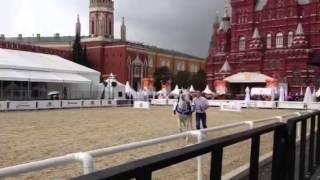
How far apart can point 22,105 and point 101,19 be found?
80.4 metres

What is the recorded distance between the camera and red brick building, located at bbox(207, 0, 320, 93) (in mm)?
80938

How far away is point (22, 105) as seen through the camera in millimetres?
42875

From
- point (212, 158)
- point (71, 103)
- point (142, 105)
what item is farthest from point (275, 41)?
point (212, 158)

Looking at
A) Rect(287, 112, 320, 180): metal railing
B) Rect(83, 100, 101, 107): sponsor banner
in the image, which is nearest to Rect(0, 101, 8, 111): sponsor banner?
Rect(83, 100, 101, 107): sponsor banner

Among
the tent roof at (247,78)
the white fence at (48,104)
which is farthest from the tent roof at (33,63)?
the tent roof at (247,78)

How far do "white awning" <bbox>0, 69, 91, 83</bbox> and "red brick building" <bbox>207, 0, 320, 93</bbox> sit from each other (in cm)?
3430

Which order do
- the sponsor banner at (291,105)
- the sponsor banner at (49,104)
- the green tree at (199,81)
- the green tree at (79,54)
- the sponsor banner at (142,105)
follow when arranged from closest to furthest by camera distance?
1. the sponsor banner at (49,104)
2. the sponsor banner at (142,105)
3. the sponsor banner at (291,105)
4. the green tree at (79,54)
5. the green tree at (199,81)

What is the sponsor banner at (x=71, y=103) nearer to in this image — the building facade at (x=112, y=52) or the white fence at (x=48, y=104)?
the white fence at (x=48, y=104)

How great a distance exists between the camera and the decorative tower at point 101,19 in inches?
4737

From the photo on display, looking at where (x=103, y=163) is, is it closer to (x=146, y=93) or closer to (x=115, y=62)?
(x=146, y=93)

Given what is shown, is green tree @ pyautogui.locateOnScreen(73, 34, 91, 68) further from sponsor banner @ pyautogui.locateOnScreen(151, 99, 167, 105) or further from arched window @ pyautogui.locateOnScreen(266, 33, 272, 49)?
sponsor banner @ pyautogui.locateOnScreen(151, 99, 167, 105)

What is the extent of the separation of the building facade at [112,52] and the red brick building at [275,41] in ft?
73.2

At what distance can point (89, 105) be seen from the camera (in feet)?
172

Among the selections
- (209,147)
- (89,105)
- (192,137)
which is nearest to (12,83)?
(89,105)
